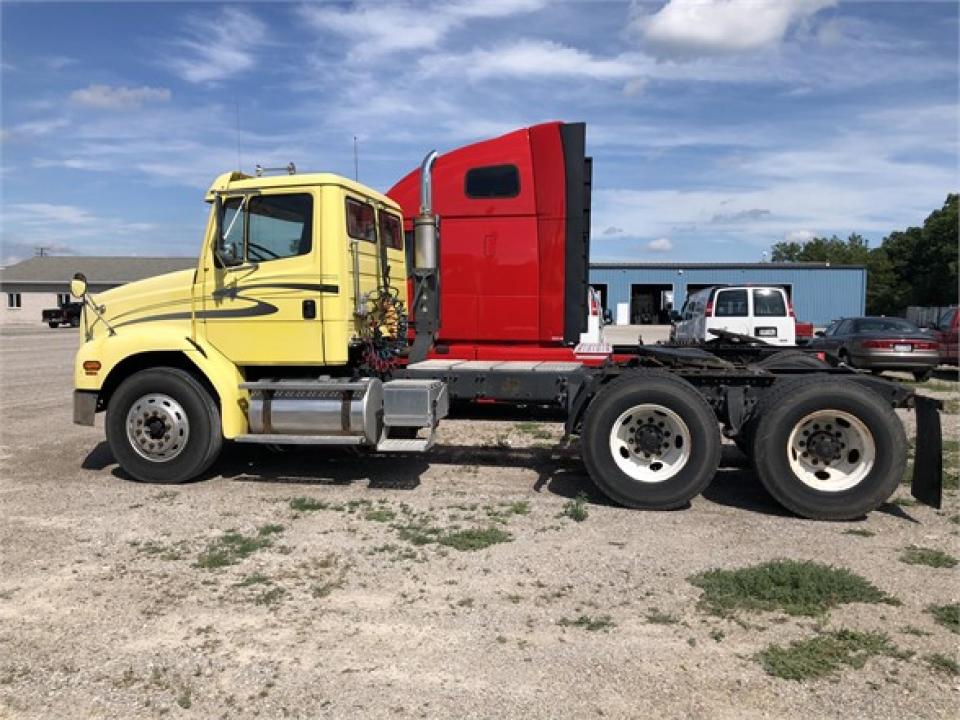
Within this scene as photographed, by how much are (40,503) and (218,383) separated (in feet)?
5.99

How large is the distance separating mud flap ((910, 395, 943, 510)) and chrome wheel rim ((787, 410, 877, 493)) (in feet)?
1.33

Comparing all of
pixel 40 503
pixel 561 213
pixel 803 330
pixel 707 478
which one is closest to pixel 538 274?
pixel 561 213

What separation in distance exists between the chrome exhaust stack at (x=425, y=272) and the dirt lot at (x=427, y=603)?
163 cm

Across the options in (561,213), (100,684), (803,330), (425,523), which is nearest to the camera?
(100,684)

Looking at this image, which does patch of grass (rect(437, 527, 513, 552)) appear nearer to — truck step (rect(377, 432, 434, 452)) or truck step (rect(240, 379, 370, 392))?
truck step (rect(377, 432, 434, 452))

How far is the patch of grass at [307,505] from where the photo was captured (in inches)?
247

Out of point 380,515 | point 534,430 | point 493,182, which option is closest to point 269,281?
point 380,515

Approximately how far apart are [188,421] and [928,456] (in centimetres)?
648

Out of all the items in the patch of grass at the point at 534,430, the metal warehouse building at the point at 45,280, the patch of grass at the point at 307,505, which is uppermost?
the metal warehouse building at the point at 45,280

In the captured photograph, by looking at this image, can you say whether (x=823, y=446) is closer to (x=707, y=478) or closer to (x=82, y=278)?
(x=707, y=478)

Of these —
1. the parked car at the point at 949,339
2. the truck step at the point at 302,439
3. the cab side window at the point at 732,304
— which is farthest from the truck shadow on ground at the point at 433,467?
the parked car at the point at 949,339

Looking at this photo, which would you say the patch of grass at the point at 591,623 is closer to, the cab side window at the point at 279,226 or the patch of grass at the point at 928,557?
the patch of grass at the point at 928,557

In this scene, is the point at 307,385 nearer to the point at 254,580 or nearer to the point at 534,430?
the point at 254,580

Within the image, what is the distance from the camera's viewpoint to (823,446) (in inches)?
238
